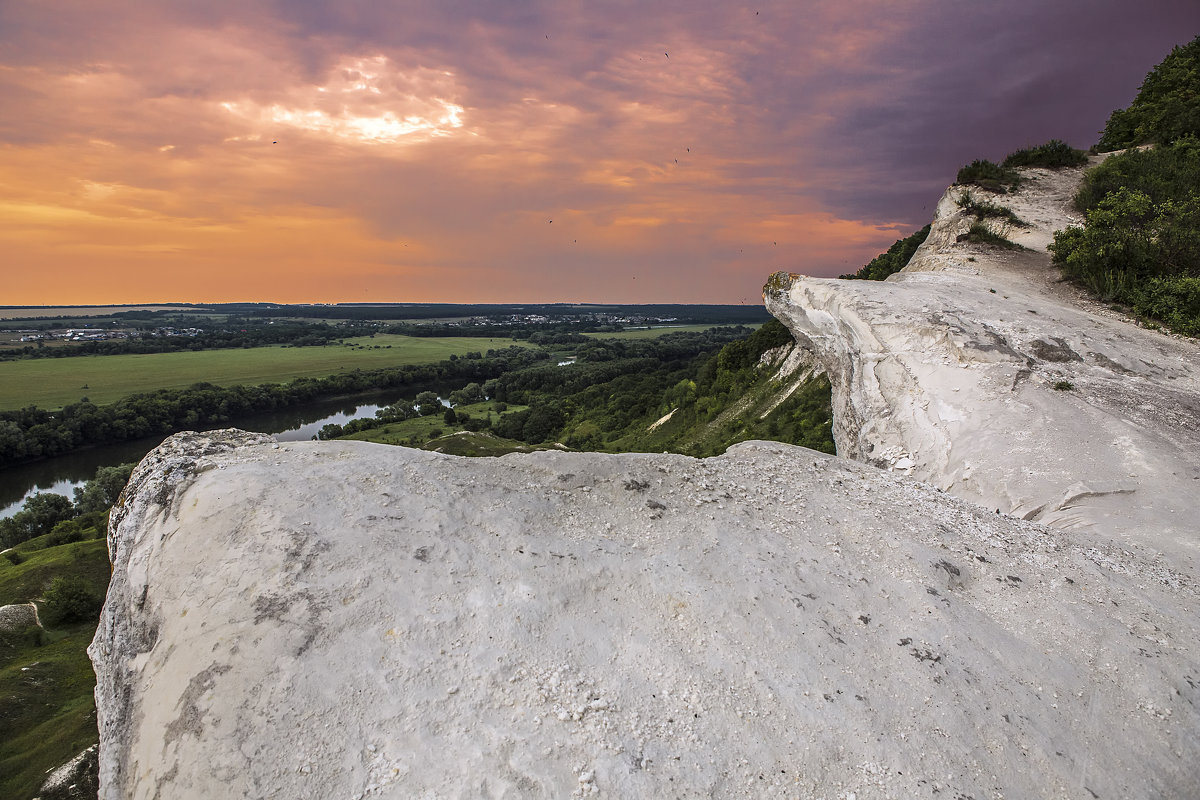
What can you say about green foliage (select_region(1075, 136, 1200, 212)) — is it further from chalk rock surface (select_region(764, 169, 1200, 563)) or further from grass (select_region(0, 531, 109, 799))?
grass (select_region(0, 531, 109, 799))

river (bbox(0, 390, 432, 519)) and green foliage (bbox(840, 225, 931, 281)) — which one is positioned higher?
green foliage (bbox(840, 225, 931, 281))

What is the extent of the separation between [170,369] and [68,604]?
127641 mm

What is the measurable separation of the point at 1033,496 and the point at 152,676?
59.1ft

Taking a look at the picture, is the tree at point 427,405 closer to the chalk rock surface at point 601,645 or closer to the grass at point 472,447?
the grass at point 472,447

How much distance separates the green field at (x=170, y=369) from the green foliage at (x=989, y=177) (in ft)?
440

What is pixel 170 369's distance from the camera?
5123 inches

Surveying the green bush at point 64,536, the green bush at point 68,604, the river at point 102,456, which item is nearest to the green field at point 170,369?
the river at point 102,456

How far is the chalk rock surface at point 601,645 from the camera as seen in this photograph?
6414mm

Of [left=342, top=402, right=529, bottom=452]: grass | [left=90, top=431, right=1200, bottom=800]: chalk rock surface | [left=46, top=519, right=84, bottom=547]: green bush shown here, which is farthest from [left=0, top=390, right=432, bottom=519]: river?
[left=90, top=431, right=1200, bottom=800]: chalk rock surface

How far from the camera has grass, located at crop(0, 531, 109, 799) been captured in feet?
57.3

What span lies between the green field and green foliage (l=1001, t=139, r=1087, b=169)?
137479mm

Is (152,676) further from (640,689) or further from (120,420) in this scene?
(120,420)

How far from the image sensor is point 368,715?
263 inches

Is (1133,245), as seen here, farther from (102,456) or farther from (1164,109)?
(102,456)
